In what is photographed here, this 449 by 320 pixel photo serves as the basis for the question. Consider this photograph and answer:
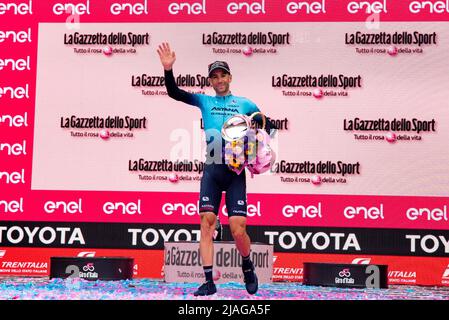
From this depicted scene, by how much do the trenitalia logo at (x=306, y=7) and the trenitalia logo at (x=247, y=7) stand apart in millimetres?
271

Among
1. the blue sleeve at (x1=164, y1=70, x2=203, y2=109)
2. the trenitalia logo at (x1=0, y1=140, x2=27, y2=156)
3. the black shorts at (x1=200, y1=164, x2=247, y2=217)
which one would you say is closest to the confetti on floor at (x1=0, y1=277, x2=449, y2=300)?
the black shorts at (x1=200, y1=164, x2=247, y2=217)

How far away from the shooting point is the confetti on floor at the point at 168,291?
5125 millimetres

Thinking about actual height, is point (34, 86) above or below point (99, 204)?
above

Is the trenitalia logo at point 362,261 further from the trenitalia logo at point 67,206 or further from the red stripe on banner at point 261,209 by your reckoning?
the trenitalia logo at point 67,206

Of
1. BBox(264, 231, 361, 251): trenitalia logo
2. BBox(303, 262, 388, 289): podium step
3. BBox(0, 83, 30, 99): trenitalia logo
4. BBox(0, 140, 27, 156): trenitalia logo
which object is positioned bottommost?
BBox(303, 262, 388, 289): podium step

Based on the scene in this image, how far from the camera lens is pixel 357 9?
270 inches

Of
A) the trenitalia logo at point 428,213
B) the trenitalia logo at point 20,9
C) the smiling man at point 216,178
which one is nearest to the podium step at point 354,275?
the trenitalia logo at point 428,213

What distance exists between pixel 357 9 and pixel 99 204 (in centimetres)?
326

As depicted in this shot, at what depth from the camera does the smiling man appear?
498 centimetres

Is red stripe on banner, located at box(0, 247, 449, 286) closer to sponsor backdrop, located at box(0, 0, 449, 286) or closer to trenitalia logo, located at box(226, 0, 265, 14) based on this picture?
sponsor backdrop, located at box(0, 0, 449, 286)

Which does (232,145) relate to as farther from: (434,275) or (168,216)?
(434,275)

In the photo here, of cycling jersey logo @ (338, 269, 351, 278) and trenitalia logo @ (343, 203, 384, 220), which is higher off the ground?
trenitalia logo @ (343, 203, 384, 220)

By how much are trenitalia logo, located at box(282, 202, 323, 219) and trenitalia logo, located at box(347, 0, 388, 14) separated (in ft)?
6.48
